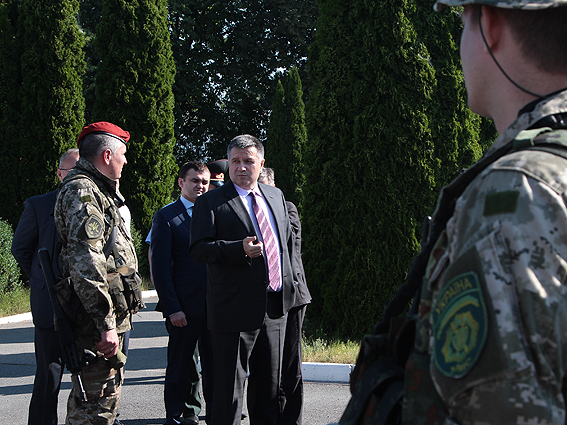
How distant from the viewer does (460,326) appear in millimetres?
988

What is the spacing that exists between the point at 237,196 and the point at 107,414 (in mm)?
1636

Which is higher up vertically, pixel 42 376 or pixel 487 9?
pixel 487 9

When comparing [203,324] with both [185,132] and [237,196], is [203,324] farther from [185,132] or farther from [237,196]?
[185,132]

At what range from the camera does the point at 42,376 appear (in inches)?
144

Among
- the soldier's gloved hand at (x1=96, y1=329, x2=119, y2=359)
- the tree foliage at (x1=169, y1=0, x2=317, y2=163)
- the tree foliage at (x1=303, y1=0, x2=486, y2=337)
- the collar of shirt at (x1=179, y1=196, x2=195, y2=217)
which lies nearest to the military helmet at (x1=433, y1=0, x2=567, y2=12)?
the soldier's gloved hand at (x1=96, y1=329, x2=119, y2=359)

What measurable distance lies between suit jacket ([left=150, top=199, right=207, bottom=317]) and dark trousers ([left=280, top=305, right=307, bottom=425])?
80 centimetres

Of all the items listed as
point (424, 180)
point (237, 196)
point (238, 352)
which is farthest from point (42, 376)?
point (424, 180)

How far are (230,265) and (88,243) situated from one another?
1.00m

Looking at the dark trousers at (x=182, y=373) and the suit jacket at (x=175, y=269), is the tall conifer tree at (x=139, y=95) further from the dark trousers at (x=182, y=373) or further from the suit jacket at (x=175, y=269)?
the dark trousers at (x=182, y=373)

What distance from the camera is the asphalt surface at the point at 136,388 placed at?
4688mm

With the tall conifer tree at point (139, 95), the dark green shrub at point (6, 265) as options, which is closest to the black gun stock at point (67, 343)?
the dark green shrub at point (6, 265)

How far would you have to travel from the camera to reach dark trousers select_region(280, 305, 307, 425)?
14.1 ft

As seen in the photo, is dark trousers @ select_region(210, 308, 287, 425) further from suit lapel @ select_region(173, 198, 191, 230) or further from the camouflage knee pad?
suit lapel @ select_region(173, 198, 191, 230)

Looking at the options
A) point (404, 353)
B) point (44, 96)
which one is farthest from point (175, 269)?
point (44, 96)
